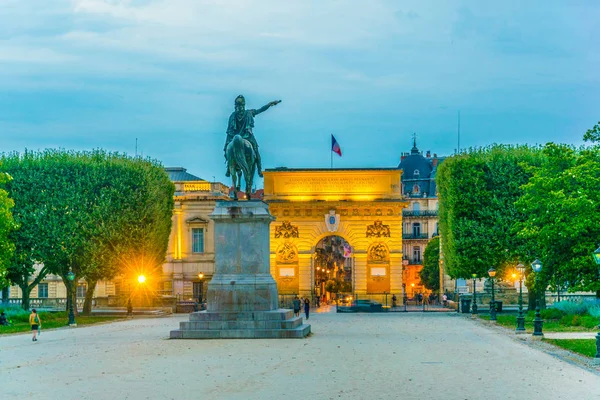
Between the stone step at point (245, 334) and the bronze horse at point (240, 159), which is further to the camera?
the bronze horse at point (240, 159)

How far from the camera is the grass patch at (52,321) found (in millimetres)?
46344

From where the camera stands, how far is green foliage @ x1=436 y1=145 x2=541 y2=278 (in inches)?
2322

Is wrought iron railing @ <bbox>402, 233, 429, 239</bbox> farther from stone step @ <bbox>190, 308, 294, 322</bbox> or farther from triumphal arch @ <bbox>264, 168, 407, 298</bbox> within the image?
stone step @ <bbox>190, 308, 294, 322</bbox>

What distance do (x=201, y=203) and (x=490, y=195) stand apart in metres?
30.6

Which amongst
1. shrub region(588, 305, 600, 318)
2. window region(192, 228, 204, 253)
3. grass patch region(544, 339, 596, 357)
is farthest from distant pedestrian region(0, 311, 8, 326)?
window region(192, 228, 204, 253)

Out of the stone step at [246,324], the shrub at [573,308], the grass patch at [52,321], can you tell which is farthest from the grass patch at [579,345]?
the grass patch at [52,321]

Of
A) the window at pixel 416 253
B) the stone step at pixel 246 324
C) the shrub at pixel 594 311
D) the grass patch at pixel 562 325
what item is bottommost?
the grass patch at pixel 562 325

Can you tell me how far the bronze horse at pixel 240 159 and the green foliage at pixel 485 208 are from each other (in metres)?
25.2

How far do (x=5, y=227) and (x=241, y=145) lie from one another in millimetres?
20171

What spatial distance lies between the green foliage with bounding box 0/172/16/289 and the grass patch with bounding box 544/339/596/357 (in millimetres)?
28039

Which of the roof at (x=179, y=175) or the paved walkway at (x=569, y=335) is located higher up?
the roof at (x=179, y=175)

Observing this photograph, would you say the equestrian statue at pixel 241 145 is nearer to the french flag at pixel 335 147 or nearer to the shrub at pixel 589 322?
the shrub at pixel 589 322

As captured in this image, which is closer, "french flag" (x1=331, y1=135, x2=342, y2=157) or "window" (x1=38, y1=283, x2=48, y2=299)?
"french flag" (x1=331, y1=135, x2=342, y2=157)

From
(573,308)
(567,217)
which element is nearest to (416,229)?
(573,308)
